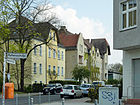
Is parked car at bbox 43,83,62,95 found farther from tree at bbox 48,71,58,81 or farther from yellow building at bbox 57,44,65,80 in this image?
yellow building at bbox 57,44,65,80

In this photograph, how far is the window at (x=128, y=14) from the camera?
61.4 feet

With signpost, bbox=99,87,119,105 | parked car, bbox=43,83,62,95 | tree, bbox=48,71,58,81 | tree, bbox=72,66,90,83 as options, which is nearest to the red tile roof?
tree, bbox=72,66,90,83

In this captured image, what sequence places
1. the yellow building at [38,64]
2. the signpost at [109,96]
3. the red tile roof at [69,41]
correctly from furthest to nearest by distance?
1. the red tile roof at [69,41]
2. the yellow building at [38,64]
3. the signpost at [109,96]

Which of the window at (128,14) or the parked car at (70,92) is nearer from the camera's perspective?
the window at (128,14)

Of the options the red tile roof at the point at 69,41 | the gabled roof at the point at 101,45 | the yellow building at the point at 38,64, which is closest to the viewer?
the yellow building at the point at 38,64

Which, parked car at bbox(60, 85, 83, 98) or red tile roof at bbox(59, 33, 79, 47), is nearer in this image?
parked car at bbox(60, 85, 83, 98)

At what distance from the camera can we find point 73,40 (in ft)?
225

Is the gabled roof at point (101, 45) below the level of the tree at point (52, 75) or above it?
above

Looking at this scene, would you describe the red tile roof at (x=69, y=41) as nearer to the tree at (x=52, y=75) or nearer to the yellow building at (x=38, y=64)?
the tree at (x=52, y=75)

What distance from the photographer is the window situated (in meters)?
18.7

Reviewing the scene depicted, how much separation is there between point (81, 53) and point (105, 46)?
22605 millimetres

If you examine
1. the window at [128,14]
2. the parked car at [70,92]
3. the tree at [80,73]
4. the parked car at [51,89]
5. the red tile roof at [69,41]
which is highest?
the red tile roof at [69,41]

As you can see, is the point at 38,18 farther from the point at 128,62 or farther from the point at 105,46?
the point at 105,46

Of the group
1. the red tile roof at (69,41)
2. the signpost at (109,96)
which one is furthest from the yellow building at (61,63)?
the signpost at (109,96)
